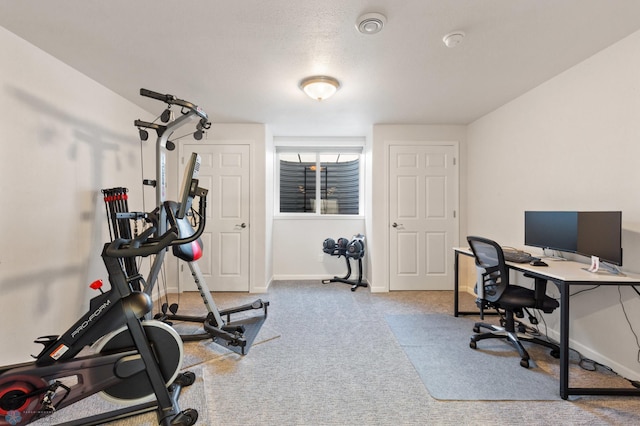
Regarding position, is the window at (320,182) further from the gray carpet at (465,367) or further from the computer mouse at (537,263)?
the computer mouse at (537,263)

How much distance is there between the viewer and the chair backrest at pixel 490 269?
2256 millimetres

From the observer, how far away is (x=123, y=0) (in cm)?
162

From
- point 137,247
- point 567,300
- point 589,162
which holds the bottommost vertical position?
point 567,300

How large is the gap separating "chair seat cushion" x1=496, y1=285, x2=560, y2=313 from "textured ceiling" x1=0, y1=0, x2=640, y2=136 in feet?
6.10

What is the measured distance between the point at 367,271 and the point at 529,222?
2.32 metres

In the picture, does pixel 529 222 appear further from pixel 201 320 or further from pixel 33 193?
pixel 33 193

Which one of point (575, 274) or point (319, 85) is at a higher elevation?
point (319, 85)

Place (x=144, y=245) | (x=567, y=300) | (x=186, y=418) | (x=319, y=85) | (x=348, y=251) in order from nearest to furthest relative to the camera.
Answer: (x=186, y=418) → (x=144, y=245) → (x=567, y=300) → (x=319, y=85) → (x=348, y=251)

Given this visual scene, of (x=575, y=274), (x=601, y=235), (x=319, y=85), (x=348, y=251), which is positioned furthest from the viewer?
(x=348, y=251)

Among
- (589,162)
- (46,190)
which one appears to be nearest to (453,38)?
(589,162)

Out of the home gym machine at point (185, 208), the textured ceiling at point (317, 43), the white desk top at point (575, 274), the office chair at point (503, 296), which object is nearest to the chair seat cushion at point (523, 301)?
the office chair at point (503, 296)

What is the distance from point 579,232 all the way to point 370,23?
2.14 m

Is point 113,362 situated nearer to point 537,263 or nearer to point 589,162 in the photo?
point 537,263

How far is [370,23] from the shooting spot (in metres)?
1.78
